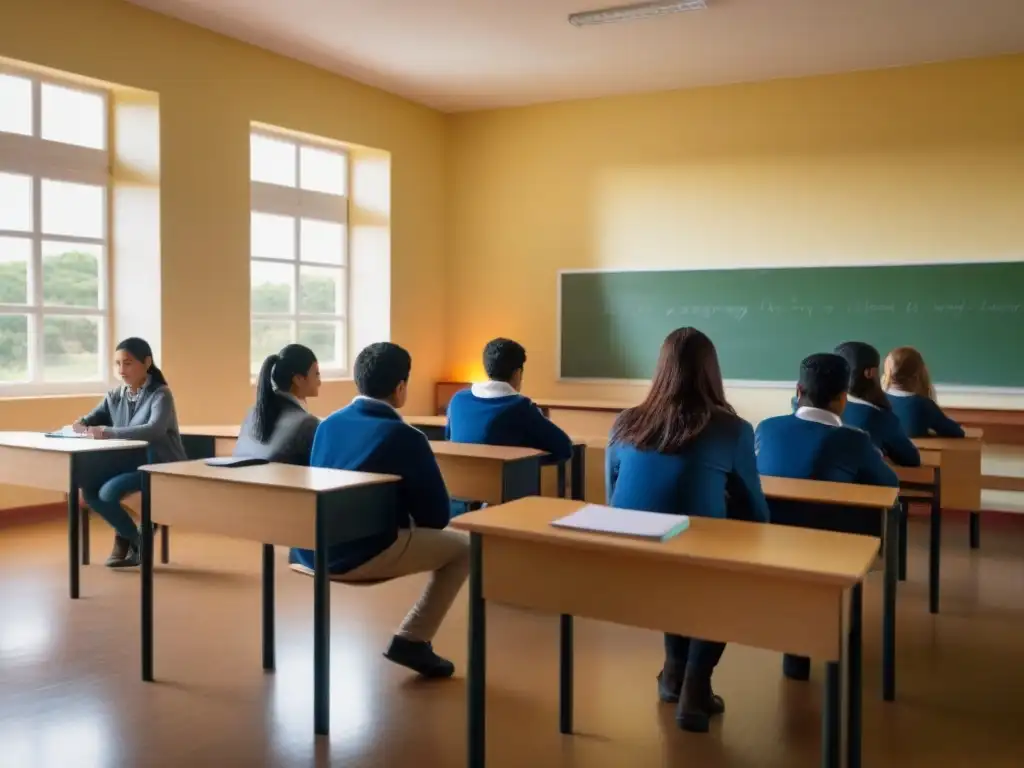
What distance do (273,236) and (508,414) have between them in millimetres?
3853

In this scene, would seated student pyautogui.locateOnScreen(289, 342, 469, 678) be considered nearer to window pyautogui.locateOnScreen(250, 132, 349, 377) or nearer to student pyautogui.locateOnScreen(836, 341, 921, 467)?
student pyautogui.locateOnScreen(836, 341, 921, 467)

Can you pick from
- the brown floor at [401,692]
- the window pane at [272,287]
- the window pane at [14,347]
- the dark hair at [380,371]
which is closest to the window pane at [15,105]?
the window pane at [14,347]

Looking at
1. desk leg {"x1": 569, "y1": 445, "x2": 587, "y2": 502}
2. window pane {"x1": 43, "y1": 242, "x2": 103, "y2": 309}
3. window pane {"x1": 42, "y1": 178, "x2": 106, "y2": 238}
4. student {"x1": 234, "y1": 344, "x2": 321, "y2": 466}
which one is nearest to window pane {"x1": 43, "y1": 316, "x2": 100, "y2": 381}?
window pane {"x1": 43, "y1": 242, "x2": 103, "y2": 309}

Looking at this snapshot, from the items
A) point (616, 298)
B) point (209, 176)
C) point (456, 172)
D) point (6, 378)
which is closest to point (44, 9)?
point (209, 176)

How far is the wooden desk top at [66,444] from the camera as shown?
405cm

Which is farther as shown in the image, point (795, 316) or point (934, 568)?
point (795, 316)

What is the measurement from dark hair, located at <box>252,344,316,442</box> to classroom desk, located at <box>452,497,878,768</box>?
1442mm

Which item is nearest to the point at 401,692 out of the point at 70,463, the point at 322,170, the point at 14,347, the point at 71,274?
the point at 70,463

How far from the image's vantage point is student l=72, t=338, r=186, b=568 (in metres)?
4.52

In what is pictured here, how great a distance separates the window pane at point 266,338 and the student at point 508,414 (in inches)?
130

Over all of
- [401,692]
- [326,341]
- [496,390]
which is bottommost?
[401,692]

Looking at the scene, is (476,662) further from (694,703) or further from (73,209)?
(73,209)

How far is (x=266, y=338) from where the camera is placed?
7.38 metres

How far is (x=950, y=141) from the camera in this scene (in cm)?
670
